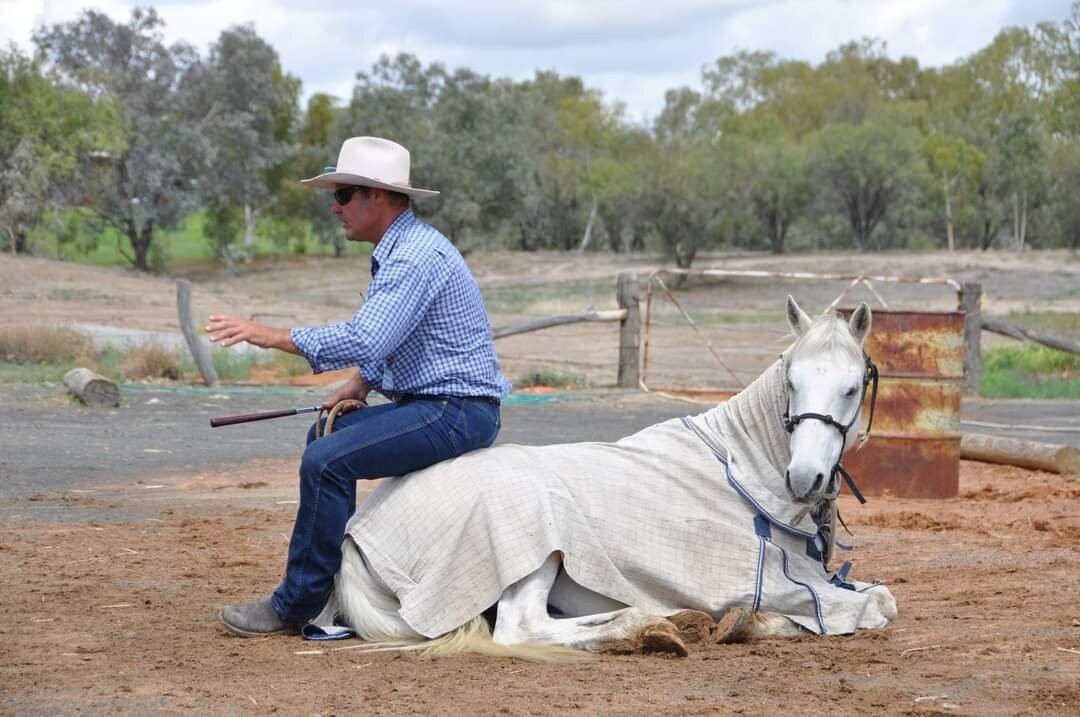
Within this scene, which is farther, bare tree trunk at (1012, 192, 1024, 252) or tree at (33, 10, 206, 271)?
bare tree trunk at (1012, 192, 1024, 252)

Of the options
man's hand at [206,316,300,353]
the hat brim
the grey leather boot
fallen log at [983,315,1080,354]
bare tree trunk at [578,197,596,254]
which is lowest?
the grey leather boot

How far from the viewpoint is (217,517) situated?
819 cm

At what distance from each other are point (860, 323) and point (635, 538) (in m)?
1.20

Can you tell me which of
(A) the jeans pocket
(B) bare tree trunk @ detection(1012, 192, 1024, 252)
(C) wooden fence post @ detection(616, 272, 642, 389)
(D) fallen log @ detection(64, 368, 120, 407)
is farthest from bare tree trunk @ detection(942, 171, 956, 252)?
(A) the jeans pocket

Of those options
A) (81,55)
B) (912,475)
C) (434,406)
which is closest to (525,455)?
(434,406)

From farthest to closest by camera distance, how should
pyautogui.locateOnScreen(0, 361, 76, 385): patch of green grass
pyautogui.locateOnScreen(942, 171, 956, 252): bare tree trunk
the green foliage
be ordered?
pyautogui.locateOnScreen(942, 171, 956, 252): bare tree trunk
the green foliage
pyautogui.locateOnScreen(0, 361, 76, 385): patch of green grass

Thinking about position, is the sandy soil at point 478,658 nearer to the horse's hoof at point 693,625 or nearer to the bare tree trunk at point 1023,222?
the horse's hoof at point 693,625

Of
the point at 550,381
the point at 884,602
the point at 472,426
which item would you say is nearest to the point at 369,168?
the point at 472,426

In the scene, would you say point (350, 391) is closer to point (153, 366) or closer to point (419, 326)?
point (419, 326)

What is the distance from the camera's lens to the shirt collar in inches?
196

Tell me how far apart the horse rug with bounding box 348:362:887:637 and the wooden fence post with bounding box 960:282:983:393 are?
11688 millimetres

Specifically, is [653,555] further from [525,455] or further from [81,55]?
[81,55]

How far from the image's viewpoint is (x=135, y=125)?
138 ft

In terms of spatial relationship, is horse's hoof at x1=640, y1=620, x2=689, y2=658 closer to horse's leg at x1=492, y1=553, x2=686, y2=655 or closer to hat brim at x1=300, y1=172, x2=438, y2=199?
horse's leg at x1=492, y1=553, x2=686, y2=655
